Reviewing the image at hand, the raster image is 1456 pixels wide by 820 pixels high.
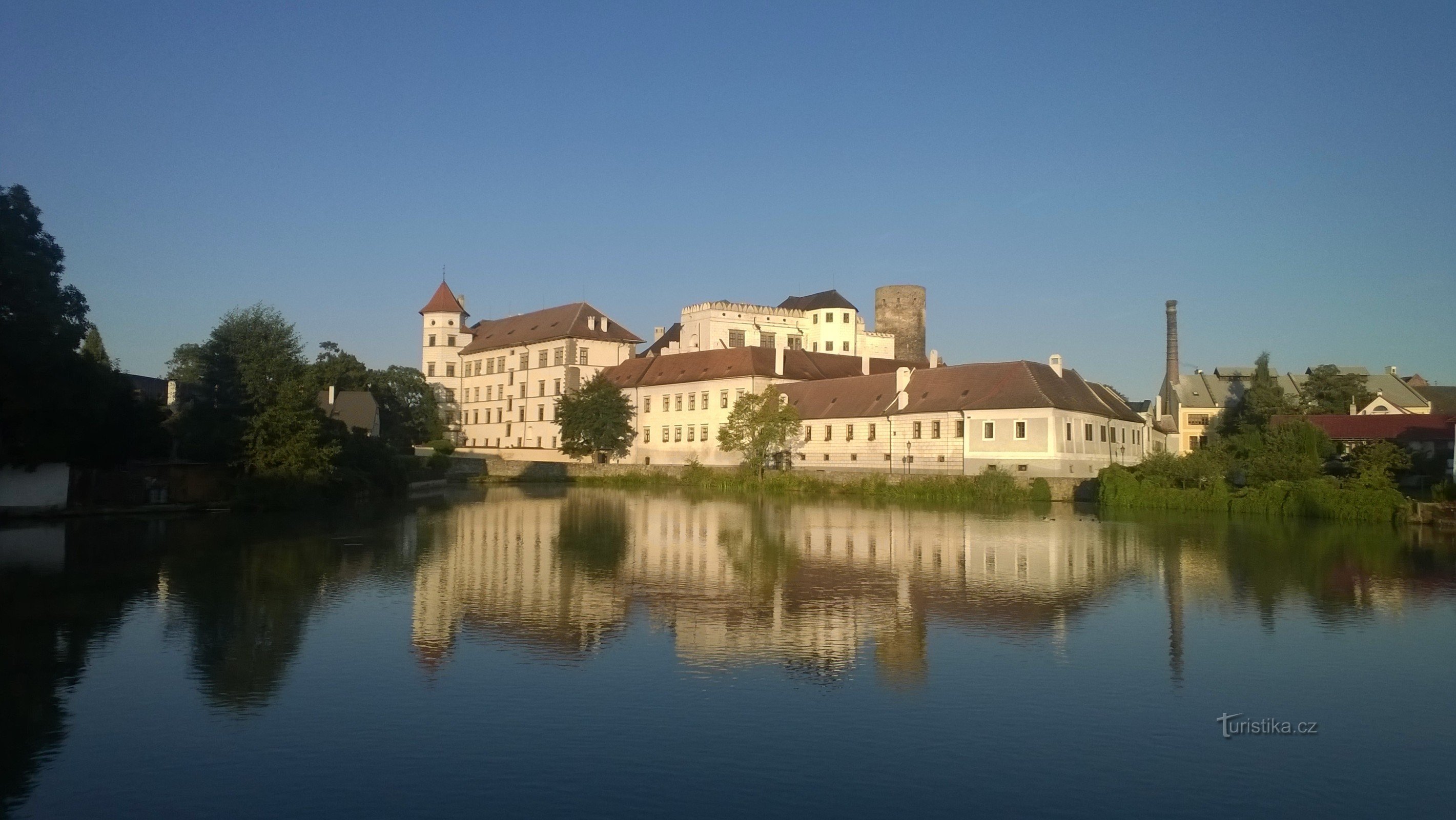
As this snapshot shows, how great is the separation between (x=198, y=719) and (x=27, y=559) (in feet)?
41.6

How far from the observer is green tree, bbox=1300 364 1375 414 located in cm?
5403

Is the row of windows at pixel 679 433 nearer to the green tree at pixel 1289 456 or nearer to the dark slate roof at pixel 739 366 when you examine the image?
the dark slate roof at pixel 739 366

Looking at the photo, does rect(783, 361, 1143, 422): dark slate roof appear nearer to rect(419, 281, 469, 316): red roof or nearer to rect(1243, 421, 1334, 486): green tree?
rect(1243, 421, 1334, 486): green tree

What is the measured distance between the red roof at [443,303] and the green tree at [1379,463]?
7089cm

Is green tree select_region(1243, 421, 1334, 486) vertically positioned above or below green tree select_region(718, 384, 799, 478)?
below

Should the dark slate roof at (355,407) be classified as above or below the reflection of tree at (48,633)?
above

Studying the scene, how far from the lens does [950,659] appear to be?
12.1 m

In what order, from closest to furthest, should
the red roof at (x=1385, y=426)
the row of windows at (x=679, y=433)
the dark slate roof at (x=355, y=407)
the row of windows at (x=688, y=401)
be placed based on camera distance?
the red roof at (x=1385, y=426)
the dark slate roof at (x=355, y=407)
the row of windows at (x=688, y=401)
the row of windows at (x=679, y=433)

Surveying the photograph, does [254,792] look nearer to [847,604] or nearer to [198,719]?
[198,719]

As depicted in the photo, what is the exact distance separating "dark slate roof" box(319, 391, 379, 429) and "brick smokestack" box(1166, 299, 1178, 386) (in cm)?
5048

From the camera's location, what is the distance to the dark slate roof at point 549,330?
81062mm

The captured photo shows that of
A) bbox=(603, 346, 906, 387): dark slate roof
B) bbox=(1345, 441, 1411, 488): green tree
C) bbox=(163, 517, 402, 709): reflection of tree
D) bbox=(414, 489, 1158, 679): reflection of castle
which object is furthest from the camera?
bbox=(603, 346, 906, 387): dark slate roof

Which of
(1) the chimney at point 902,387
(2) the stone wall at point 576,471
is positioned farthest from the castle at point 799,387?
(2) the stone wall at point 576,471

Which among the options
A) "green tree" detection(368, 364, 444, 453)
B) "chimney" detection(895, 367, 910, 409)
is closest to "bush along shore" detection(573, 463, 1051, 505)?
"chimney" detection(895, 367, 910, 409)
